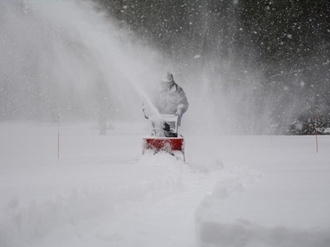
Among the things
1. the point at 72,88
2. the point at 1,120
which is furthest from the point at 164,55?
the point at 1,120

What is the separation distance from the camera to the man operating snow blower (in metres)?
7.29

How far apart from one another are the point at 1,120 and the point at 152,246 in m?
53.2

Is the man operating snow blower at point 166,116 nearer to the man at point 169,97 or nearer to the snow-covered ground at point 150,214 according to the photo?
the man at point 169,97

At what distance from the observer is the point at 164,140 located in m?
Answer: 7.27

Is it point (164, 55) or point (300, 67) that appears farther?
point (300, 67)

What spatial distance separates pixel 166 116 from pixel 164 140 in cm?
94

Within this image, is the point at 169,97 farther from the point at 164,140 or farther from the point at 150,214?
the point at 150,214

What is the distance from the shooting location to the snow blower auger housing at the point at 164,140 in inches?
286

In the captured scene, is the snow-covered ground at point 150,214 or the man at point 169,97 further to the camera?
the man at point 169,97

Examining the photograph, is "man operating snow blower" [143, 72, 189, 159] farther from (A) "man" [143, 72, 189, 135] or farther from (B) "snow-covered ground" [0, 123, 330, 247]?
(B) "snow-covered ground" [0, 123, 330, 247]

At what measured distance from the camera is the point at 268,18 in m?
27.6

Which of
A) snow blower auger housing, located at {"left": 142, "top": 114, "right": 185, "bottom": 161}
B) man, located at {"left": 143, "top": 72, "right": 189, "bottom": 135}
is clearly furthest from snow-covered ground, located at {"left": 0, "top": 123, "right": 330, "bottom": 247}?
man, located at {"left": 143, "top": 72, "right": 189, "bottom": 135}

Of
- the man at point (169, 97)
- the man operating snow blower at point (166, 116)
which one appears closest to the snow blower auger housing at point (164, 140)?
the man operating snow blower at point (166, 116)

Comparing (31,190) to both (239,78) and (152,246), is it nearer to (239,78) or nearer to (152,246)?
(152,246)
